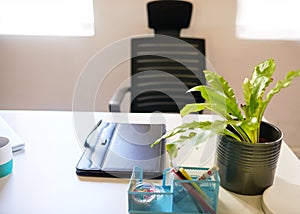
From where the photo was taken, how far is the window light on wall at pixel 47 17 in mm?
2225

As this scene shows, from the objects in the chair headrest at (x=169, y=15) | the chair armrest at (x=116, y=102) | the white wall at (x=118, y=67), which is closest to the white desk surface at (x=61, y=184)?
the chair armrest at (x=116, y=102)

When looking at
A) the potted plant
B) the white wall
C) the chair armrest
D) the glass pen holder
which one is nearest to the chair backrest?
the chair armrest

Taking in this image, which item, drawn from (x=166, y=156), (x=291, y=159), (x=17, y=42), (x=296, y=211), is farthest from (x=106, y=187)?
(x=17, y=42)

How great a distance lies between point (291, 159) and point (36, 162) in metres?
0.83

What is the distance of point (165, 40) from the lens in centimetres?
187

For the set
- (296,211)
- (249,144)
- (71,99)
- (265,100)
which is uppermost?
(265,100)

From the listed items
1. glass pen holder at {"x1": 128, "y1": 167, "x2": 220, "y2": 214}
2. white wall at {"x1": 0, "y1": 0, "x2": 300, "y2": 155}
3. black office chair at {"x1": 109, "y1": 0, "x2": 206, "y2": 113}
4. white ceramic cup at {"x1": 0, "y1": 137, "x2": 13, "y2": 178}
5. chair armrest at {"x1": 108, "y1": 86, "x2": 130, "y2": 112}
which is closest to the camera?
glass pen holder at {"x1": 128, "y1": 167, "x2": 220, "y2": 214}

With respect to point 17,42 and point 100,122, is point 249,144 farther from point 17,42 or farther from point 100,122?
point 17,42

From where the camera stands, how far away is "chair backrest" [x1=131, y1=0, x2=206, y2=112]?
1865mm

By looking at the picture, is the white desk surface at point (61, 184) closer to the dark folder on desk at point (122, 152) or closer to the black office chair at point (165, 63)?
the dark folder on desk at point (122, 152)

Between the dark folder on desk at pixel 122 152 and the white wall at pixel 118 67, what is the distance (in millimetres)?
1156

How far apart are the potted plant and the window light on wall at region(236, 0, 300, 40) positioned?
1455mm

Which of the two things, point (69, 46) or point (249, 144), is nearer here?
point (249, 144)

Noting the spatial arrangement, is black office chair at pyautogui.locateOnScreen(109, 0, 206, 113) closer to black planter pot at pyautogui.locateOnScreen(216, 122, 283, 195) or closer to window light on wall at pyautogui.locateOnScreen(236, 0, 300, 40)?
window light on wall at pyautogui.locateOnScreen(236, 0, 300, 40)
